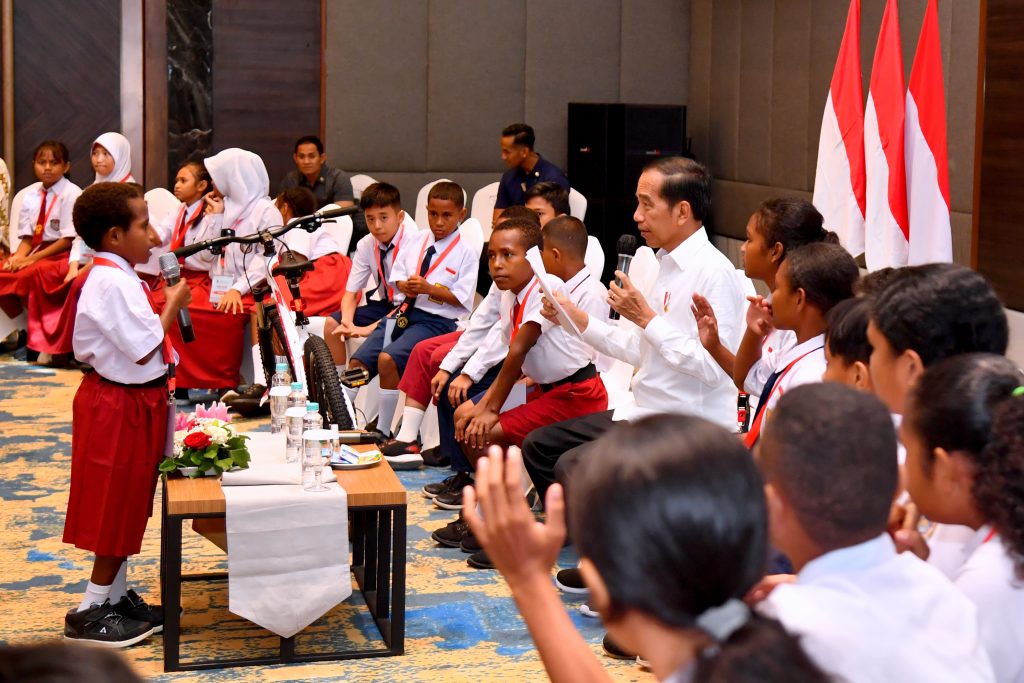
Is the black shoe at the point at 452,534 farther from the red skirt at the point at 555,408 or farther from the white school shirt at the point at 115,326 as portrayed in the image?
the white school shirt at the point at 115,326

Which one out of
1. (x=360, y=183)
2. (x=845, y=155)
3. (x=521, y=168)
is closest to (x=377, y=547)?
(x=845, y=155)

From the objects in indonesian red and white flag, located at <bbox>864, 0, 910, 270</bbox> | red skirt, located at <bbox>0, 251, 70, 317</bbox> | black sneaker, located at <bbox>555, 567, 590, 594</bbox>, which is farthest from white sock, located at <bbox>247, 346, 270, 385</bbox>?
indonesian red and white flag, located at <bbox>864, 0, 910, 270</bbox>

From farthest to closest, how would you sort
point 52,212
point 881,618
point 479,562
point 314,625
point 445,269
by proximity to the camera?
1. point 52,212
2. point 445,269
3. point 479,562
4. point 314,625
5. point 881,618

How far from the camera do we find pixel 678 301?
12.5 feet

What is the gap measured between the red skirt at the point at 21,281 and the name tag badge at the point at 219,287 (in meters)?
1.64

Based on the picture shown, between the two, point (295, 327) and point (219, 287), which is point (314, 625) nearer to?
point (295, 327)

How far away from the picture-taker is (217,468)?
3.57 meters

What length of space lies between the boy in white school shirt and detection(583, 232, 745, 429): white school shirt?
218 cm

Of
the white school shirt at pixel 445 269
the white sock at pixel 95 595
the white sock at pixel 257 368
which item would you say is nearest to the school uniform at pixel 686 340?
the white sock at pixel 95 595

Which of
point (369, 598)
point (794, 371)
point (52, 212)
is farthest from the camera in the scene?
point (52, 212)

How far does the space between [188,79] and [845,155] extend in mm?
5718

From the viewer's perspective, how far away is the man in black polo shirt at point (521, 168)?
8.09 meters

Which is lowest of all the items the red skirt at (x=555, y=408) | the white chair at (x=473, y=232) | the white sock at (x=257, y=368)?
the white sock at (x=257, y=368)

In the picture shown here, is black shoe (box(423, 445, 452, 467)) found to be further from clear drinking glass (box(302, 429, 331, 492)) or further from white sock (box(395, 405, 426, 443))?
clear drinking glass (box(302, 429, 331, 492))
